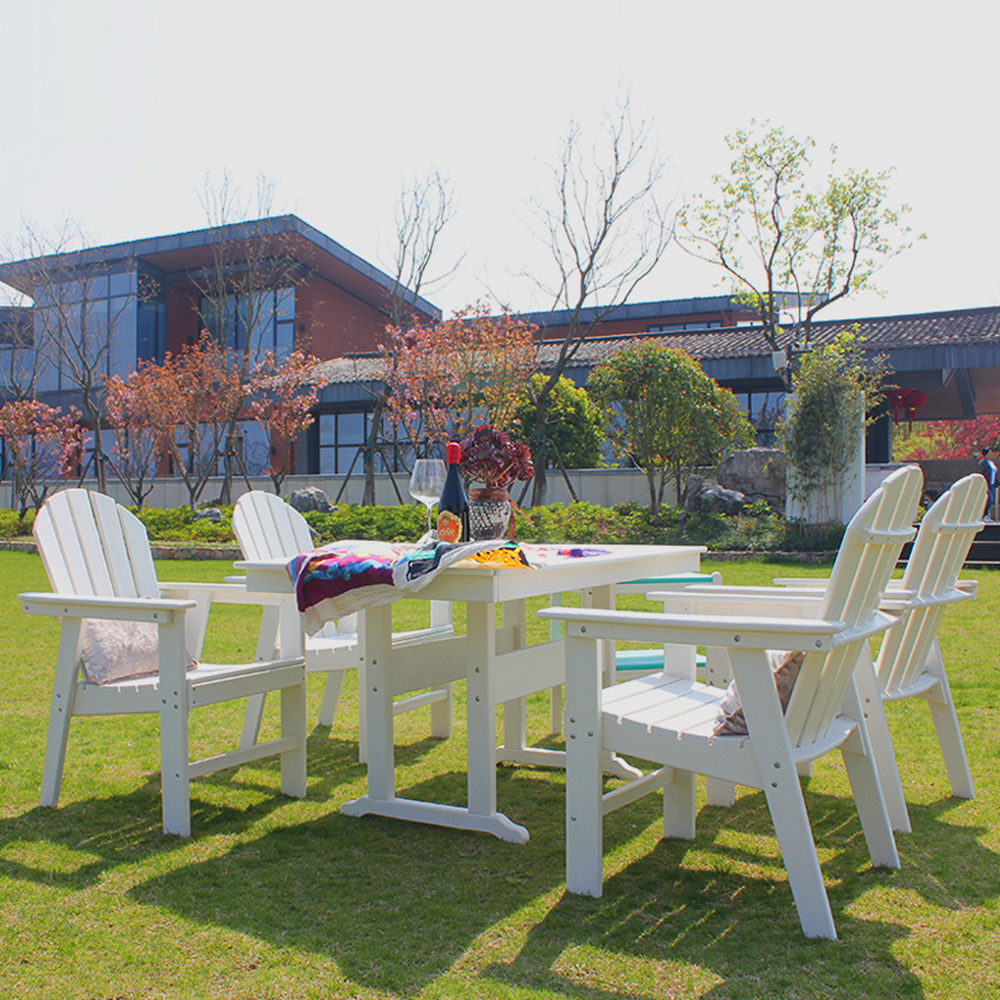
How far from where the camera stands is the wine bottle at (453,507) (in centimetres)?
280

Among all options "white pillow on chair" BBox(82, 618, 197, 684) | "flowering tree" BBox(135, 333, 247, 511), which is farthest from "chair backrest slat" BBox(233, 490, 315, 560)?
"flowering tree" BBox(135, 333, 247, 511)

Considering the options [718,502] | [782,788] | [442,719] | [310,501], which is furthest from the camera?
[310,501]

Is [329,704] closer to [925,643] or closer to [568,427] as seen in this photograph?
[925,643]

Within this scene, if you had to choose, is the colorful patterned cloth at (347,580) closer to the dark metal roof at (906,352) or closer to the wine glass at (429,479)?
the wine glass at (429,479)

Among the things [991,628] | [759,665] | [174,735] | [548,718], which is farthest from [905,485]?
[991,628]

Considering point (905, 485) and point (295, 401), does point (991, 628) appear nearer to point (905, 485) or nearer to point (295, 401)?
point (905, 485)

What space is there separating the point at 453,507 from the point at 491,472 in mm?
171

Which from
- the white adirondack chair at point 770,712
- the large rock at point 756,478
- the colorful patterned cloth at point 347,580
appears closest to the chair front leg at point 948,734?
the white adirondack chair at point 770,712

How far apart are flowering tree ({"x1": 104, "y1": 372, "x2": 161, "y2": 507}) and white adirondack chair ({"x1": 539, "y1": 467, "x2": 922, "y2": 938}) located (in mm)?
18965

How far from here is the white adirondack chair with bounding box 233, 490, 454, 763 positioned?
3.40 metres

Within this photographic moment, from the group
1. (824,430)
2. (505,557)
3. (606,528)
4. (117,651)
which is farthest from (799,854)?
(606,528)

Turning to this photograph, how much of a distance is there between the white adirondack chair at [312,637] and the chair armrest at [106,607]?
634 mm

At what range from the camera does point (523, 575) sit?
2.50 metres

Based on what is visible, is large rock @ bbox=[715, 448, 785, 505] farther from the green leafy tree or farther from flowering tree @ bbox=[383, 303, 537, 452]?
the green leafy tree
